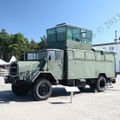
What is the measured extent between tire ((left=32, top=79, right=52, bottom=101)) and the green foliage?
134 feet

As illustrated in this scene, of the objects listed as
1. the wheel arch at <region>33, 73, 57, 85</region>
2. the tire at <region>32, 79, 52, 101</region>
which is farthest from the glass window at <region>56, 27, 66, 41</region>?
the tire at <region>32, 79, 52, 101</region>

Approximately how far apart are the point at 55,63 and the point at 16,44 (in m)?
43.5

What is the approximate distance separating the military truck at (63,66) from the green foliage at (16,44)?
1470 inches

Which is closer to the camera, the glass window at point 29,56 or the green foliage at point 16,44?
the glass window at point 29,56

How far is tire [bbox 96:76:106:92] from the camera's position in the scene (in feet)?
57.8

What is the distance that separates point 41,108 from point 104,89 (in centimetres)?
762

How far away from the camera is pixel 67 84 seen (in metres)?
15.7

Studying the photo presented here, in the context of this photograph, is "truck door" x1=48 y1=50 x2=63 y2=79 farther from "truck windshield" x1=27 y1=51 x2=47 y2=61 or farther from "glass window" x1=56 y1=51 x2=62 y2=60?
"truck windshield" x1=27 y1=51 x2=47 y2=61

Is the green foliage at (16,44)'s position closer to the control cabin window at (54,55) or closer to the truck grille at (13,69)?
the control cabin window at (54,55)

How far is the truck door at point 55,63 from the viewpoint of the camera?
14633 mm

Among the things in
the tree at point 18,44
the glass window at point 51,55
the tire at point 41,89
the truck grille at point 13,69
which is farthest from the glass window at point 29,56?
the tree at point 18,44

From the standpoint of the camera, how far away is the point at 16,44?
57.3 m

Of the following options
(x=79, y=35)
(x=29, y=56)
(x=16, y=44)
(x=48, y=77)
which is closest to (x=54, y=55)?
(x=48, y=77)

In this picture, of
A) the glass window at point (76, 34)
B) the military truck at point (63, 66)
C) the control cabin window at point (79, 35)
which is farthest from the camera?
the glass window at point (76, 34)
